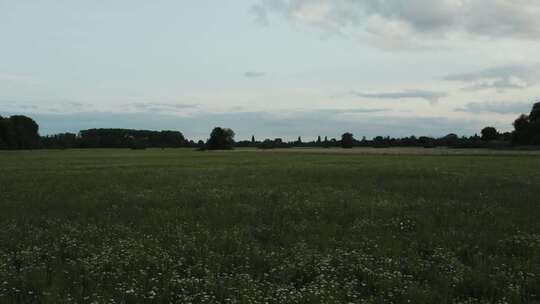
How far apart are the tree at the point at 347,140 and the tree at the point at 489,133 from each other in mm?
47017

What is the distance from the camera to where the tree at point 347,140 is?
615 feet

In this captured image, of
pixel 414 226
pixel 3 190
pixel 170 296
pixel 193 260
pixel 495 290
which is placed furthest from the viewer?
pixel 3 190

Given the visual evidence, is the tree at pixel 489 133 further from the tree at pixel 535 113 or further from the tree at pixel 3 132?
the tree at pixel 3 132

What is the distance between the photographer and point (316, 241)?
12664mm

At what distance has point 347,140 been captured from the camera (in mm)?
192125

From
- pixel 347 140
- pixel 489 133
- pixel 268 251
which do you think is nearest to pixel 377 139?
pixel 347 140

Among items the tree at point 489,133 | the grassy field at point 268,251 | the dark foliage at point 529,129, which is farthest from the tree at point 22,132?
the tree at point 489,133

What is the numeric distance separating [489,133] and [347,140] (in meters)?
50.5

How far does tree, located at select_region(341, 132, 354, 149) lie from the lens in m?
187

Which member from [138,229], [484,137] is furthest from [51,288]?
[484,137]

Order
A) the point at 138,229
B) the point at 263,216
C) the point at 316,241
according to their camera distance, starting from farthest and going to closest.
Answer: the point at 263,216, the point at 138,229, the point at 316,241

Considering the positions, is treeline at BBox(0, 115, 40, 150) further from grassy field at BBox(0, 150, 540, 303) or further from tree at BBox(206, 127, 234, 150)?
grassy field at BBox(0, 150, 540, 303)

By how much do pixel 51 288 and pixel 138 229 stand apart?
592 centimetres

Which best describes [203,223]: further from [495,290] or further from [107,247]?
[495,290]
